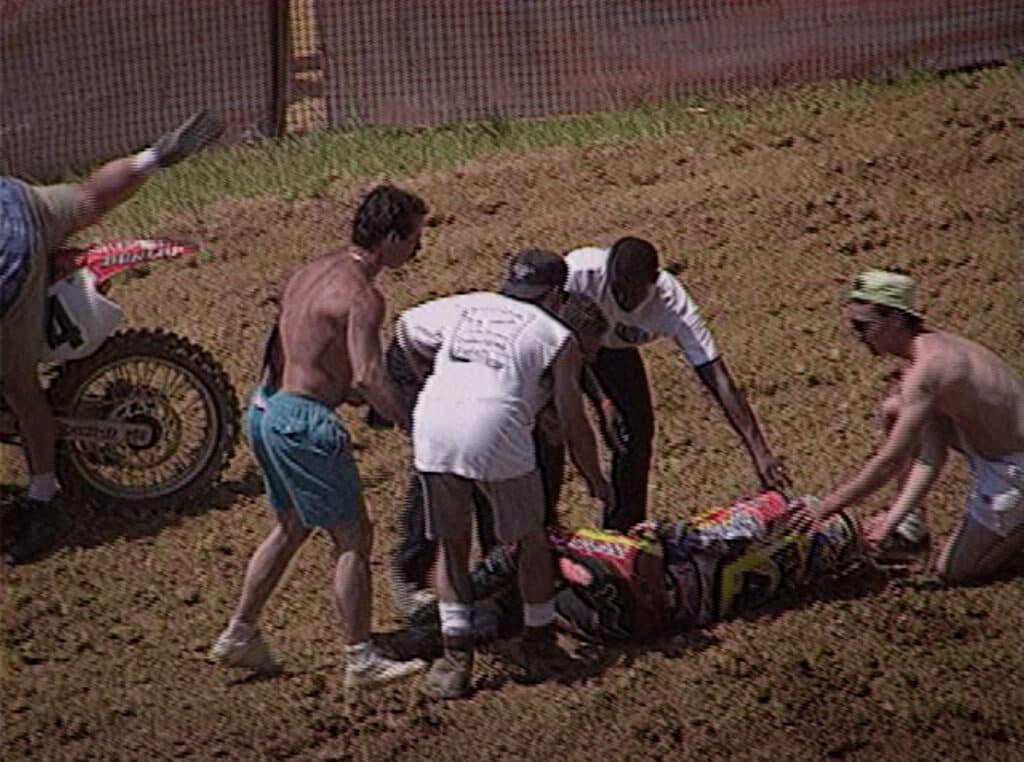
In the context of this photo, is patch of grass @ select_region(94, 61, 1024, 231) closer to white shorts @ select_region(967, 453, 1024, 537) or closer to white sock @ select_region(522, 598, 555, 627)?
white shorts @ select_region(967, 453, 1024, 537)

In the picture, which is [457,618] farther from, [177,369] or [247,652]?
[177,369]

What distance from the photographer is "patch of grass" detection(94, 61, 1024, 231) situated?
43.5 ft

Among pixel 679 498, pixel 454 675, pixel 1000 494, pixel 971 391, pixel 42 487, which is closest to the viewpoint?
pixel 454 675

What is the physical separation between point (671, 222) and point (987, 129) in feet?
6.26

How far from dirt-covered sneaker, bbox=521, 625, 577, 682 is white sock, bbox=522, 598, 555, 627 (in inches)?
0.8

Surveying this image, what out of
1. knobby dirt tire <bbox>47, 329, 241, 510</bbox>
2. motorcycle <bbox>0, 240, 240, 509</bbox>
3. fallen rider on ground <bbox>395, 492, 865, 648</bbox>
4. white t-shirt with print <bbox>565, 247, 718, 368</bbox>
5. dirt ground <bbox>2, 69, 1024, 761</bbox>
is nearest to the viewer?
dirt ground <bbox>2, 69, 1024, 761</bbox>

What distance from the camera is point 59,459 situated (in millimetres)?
10086

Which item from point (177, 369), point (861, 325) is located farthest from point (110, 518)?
point (861, 325)

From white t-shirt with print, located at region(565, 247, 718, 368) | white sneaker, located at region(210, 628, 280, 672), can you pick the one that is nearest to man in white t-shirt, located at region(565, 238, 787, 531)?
white t-shirt with print, located at region(565, 247, 718, 368)

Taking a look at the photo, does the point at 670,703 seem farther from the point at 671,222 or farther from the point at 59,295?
the point at 671,222

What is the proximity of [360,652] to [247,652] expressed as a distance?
18.6 inches

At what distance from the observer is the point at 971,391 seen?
8.62 m

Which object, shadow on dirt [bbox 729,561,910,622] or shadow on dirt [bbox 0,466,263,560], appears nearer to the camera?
shadow on dirt [bbox 729,561,910,622]

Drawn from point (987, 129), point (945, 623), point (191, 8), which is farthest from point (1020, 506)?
point (191, 8)
